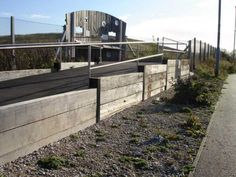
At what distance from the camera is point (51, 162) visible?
18.1 ft

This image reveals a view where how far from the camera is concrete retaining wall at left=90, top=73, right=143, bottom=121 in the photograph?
27.3 ft

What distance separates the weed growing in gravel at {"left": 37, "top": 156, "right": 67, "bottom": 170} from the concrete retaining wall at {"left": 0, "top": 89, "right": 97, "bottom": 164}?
301 mm

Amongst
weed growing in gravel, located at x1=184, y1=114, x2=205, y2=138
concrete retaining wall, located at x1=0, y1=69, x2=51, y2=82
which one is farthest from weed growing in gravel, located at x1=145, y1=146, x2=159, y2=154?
concrete retaining wall, located at x1=0, y1=69, x2=51, y2=82

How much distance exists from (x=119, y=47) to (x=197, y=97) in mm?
10809

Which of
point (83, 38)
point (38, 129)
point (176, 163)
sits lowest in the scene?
point (176, 163)

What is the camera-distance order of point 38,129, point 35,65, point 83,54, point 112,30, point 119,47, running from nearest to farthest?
point 38,129
point 35,65
point 83,54
point 119,47
point 112,30

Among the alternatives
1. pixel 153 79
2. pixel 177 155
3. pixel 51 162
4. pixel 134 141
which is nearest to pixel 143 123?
pixel 134 141

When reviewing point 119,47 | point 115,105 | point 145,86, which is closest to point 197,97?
point 145,86

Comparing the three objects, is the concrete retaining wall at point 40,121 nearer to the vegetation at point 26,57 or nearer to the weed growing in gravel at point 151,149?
the weed growing in gravel at point 151,149

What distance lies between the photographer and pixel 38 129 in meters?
6.00

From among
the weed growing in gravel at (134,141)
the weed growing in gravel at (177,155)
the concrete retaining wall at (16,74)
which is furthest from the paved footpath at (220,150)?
the concrete retaining wall at (16,74)

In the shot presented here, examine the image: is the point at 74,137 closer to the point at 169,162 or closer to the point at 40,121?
the point at 40,121

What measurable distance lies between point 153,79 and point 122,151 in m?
6.53

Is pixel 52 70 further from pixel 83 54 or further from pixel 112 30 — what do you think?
pixel 112 30
